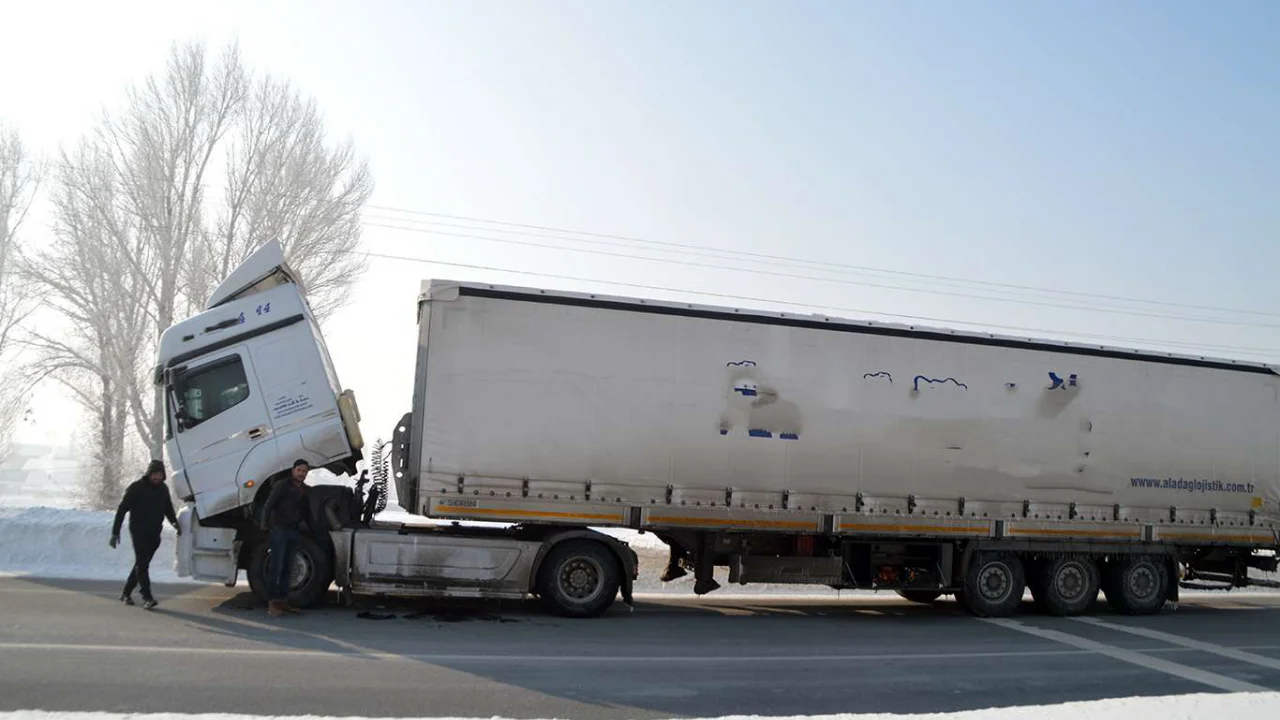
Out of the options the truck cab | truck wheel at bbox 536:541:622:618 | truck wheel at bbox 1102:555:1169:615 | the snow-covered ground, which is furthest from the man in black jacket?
the snow-covered ground

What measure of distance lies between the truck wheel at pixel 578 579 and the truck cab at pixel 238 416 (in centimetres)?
288

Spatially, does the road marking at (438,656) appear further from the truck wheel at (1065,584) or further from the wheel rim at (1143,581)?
the wheel rim at (1143,581)

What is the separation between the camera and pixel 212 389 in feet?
36.7

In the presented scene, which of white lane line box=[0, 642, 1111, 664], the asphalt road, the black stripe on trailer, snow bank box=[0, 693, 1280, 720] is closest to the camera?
snow bank box=[0, 693, 1280, 720]

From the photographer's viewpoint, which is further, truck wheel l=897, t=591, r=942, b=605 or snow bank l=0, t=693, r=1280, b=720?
truck wheel l=897, t=591, r=942, b=605

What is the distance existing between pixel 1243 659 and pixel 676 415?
7197 mm

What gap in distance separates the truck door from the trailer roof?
7.88ft

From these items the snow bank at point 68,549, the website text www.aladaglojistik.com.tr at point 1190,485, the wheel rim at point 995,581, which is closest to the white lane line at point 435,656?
the wheel rim at point 995,581

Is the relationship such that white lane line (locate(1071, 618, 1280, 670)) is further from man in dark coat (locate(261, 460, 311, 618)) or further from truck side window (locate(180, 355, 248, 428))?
truck side window (locate(180, 355, 248, 428))

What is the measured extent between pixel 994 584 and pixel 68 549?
46.7 feet

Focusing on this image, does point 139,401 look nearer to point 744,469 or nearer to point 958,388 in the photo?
point 744,469

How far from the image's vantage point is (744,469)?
12.0m

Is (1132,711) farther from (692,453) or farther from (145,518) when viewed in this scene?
(145,518)

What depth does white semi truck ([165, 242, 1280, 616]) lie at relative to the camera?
1111 centimetres
